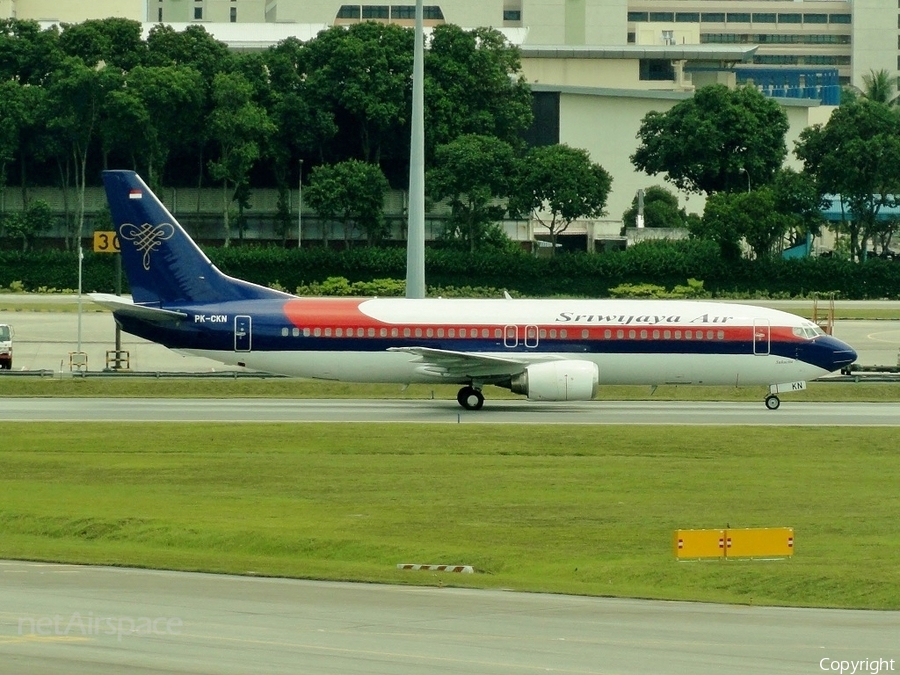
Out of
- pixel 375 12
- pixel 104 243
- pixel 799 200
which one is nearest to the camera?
pixel 104 243

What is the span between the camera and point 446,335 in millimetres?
49906

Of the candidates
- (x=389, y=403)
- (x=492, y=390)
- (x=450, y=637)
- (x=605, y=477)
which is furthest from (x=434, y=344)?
(x=450, y=637)

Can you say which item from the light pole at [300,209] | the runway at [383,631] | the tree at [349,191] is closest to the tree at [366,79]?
the tree at [349,191]

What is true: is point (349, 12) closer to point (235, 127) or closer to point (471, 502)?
point (235, 127)

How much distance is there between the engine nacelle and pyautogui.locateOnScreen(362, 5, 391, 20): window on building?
140119mm

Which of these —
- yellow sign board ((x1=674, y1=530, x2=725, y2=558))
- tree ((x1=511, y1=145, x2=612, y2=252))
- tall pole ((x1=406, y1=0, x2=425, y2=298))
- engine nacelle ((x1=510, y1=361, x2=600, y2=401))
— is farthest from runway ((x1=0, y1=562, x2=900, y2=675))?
tree ((x1=511, y1=145, x2=612, y2=252))

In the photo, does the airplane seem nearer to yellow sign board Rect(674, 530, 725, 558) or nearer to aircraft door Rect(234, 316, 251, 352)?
aircraft door Rect(234, 316, 251, 352)

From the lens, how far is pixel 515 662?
17.0 metres

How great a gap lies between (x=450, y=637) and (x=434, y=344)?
104ft

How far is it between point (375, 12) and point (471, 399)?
140208 mm

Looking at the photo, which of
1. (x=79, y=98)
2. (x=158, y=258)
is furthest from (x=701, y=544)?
(x=79, y=98)

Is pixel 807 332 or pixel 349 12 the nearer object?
pixel 807 332

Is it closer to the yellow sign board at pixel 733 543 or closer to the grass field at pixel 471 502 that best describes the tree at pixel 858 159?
the grass field at pixel 471 502

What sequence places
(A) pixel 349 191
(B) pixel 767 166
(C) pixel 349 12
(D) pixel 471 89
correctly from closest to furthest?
(A) pixel 349 191, (B) pixel 767 166, (D) pixel 471 89, (C) pixel 349 12
